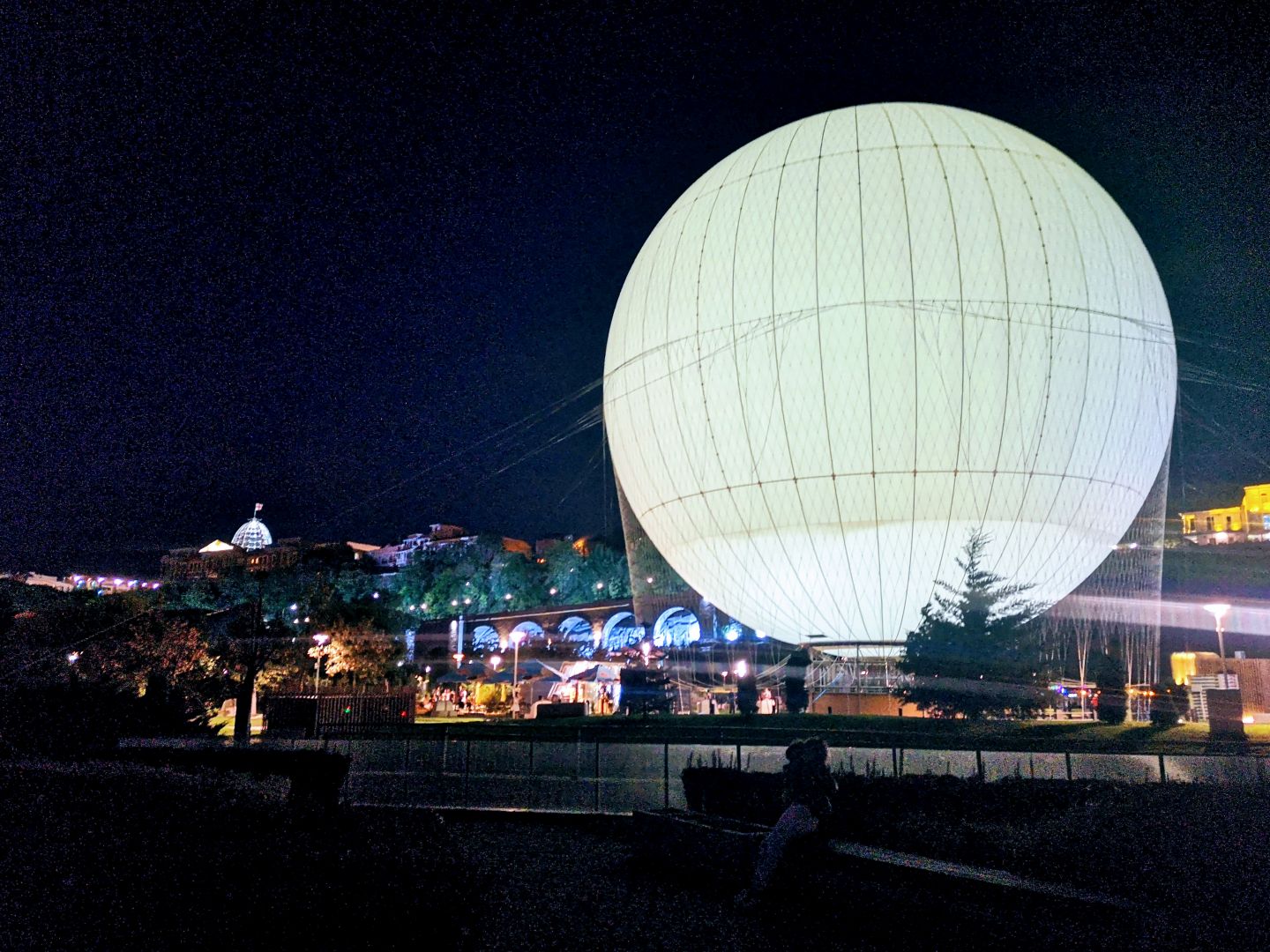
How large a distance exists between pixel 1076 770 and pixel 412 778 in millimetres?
10519

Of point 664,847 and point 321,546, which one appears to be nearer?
point 664,847

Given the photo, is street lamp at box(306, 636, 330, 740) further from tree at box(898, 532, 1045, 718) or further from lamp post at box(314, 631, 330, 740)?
tree at box(898, 532, 1045, 718)

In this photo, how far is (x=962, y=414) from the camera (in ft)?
55.8

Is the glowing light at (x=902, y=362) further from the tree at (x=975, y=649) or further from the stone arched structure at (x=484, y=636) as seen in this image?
the stone arched structure at (x=484, y=636)

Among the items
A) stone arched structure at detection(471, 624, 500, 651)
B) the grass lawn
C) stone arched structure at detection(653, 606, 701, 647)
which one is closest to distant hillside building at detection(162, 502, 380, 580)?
stone arched structure at detection(471, 624, 500, 651)

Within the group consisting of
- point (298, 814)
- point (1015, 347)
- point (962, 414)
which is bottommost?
point (298, 814)

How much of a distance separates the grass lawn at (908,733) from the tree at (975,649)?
988 millimetres

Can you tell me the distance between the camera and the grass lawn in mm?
15984

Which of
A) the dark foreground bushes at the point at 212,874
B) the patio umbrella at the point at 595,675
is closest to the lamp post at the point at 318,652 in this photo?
the patio umbrella at the point at 595,675

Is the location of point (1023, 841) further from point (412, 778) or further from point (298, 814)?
point (412, 778)

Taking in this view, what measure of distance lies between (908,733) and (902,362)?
7.64 metres

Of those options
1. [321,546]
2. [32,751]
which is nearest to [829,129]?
[32,751]

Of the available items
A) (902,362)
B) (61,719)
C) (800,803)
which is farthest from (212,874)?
(902,362)

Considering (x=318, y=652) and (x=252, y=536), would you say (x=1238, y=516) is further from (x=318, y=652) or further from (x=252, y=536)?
(x=252, y=536)
